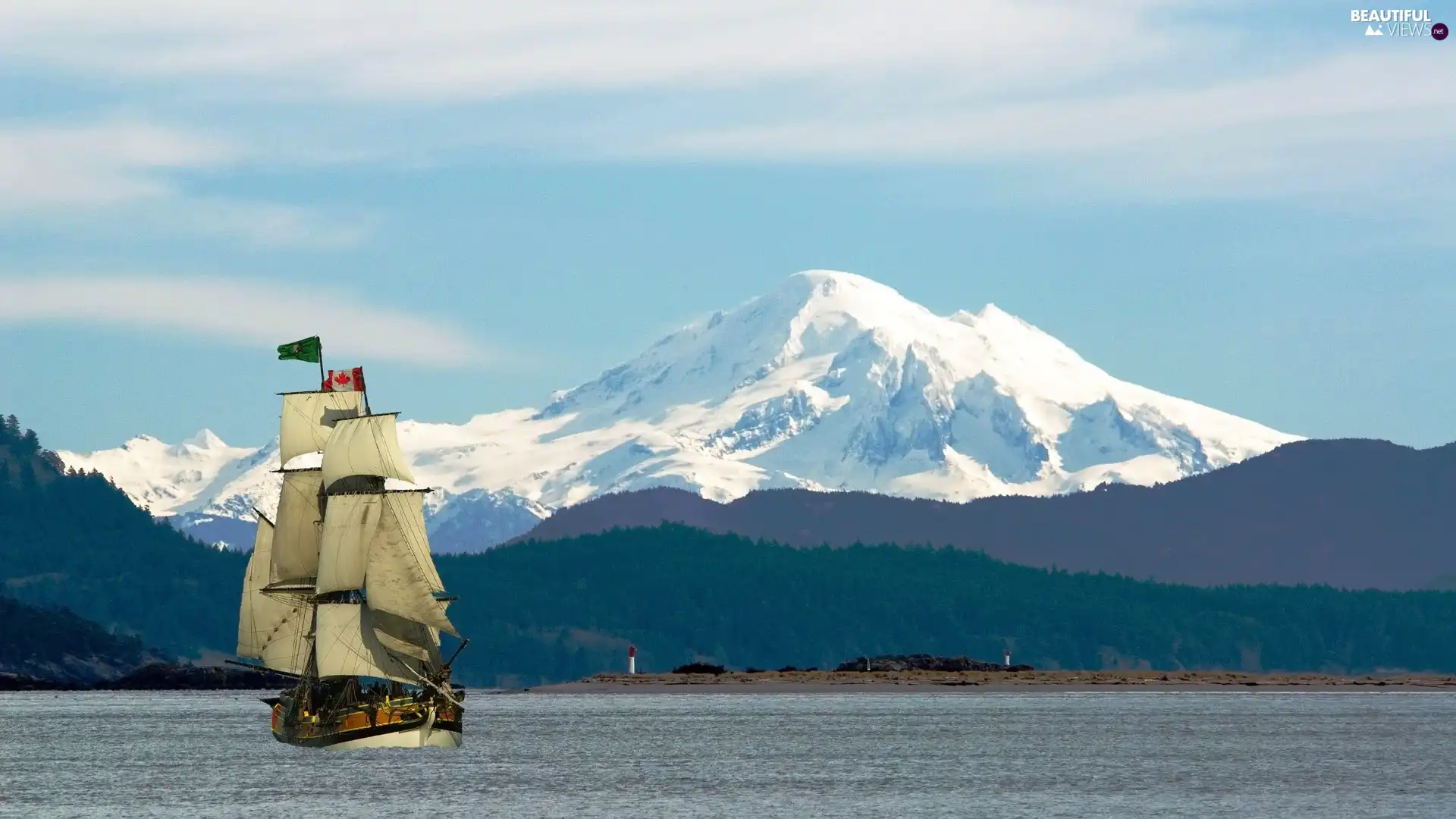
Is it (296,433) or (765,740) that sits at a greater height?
(296,433)

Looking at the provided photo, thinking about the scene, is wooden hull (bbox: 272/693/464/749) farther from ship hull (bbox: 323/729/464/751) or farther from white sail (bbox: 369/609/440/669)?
white sail (bbox: 369/609/440/669)

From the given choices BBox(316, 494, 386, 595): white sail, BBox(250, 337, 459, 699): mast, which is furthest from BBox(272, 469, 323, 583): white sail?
BBox(316, 494, 386, 595): white sail

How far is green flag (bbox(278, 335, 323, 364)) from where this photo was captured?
612 ft

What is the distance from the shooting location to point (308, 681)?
557 ft

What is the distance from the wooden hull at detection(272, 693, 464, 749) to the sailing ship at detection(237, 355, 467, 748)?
0.24 feet

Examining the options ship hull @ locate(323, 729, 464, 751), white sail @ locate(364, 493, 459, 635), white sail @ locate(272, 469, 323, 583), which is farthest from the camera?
white sail @ locate(272, 469, 323, 583)

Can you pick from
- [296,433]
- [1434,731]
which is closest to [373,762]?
[296,433]

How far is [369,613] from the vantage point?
166m

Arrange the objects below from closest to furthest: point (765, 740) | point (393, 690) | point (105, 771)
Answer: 1. point (105, 771)
2. point (393, 690)
3. point (765, 740)

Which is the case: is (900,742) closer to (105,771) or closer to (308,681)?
(308,681)

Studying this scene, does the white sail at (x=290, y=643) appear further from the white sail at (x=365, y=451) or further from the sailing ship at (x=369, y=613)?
the white sail at (x=365, y=451)

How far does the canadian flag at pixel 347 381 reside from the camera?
184625mm

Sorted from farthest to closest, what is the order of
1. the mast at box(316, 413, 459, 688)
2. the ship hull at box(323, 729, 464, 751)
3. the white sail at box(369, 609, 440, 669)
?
the white sail at box(369, 609, 440, 669), the mast at box(316, 413, 459, 688), the ship hull at box(323, 729, 464, 751)

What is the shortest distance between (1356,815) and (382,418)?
82.6m
